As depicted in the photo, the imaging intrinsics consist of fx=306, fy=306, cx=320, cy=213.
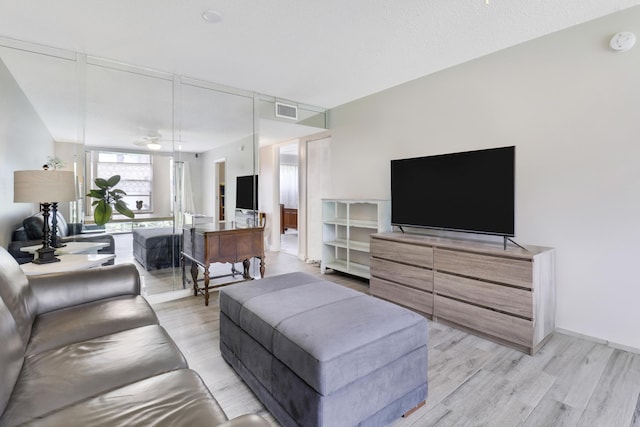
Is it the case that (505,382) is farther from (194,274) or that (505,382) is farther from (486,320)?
(194,274)

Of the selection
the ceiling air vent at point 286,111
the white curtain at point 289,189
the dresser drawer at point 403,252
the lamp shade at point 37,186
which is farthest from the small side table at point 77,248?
the white curtain at point 289,189

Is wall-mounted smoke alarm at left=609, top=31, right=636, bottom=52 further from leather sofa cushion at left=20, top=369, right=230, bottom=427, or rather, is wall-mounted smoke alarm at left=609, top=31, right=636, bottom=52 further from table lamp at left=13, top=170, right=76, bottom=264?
table lamp at left=13, top=170, right=76, bottom=264

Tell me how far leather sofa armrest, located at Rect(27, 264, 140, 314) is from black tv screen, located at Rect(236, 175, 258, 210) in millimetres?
1985

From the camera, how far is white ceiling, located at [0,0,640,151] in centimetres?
223

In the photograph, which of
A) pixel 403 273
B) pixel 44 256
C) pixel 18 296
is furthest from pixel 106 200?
pixel 403 273

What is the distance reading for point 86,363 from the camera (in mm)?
1305

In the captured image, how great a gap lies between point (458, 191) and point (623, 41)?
1540 mm

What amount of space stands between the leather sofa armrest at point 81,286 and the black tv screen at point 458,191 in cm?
265

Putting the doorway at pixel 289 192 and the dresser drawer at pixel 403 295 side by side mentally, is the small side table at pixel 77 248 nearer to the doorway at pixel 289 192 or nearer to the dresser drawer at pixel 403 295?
the dresser drawer at pixel 403 295

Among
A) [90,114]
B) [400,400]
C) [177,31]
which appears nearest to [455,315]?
[400,400]

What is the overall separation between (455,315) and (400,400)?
4.46 ft

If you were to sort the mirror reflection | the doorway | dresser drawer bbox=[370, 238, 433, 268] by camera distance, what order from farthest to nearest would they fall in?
the doorway < the mirror reflection < dresser drawer bbox=[370, 238, 433, 268]

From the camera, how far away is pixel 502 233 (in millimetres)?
2551

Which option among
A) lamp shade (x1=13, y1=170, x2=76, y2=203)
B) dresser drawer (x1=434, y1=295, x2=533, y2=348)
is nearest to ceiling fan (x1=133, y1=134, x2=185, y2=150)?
lamp shade (x1=13, y1=170, x2=76, y2=203)
